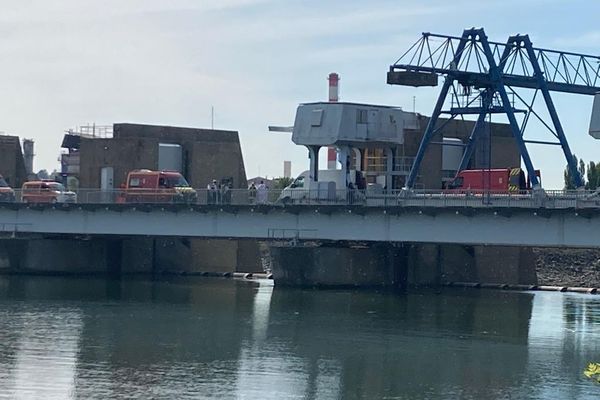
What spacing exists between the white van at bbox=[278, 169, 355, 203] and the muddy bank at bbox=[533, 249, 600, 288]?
15.9 m

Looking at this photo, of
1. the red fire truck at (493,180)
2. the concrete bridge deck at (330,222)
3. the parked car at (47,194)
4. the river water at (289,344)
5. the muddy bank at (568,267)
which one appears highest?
the red fire truck at (493,180)

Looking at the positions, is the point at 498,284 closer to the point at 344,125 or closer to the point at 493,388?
the point at 344,125

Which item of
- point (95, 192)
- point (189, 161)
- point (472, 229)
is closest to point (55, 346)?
point (472, 229)

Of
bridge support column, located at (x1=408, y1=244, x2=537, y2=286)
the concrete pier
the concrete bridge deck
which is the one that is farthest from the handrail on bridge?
bridge support column, located at (x1=408, y1=244, x2=537, y2=286)

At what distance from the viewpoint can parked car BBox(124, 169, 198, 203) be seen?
7731 cm

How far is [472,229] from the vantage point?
6575 cm

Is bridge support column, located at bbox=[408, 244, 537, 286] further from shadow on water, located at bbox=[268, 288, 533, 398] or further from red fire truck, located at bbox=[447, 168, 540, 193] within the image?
shadow on water, located at bbox=[268, 288, 533, 398]

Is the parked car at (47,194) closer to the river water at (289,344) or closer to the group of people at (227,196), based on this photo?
the river water at (289,344)

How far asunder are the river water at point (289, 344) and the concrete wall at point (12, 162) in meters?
31.6

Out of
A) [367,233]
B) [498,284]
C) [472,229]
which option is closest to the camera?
[472,229]

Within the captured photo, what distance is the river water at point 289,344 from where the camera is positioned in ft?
137

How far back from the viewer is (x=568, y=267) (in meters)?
92.6

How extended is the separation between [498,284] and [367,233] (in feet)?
59.8

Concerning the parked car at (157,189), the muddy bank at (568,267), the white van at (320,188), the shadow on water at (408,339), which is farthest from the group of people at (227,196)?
the muddy bank at (568,267)
